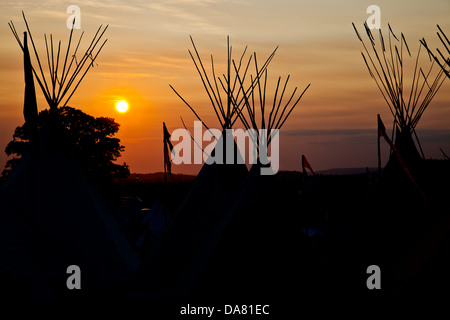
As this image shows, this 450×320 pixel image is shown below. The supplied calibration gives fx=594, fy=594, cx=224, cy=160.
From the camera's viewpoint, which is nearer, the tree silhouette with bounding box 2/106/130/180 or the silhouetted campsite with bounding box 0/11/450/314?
the silhouetted campsite with bounding box 0/11/450/314

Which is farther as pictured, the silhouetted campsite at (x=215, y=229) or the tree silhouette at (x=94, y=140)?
the tree silhouette at (x=94, y=140)

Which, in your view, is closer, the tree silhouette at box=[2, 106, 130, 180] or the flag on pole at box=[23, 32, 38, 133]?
the flag on pole at box=[23, 32, 38, 133]

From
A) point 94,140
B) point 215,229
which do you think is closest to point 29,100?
point 215,229

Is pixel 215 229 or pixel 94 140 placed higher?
pixel 94 140

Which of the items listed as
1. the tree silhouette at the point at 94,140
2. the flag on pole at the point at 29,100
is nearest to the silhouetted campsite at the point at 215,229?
the flag on pole at the point at 29,100

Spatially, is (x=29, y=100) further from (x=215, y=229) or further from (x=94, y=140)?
(x=94, y=140)

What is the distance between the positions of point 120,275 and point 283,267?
124 inches

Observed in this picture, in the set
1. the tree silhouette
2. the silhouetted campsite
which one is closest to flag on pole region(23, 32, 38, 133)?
the silhouetted campsite

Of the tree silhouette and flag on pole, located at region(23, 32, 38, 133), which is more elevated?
the tree silhouette

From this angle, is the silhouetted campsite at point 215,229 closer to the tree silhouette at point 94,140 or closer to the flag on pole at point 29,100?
the flag on pole at point 29,100

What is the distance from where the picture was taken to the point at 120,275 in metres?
8.66

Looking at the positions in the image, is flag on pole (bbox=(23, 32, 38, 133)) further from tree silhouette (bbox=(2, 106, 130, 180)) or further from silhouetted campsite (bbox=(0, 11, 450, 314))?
tree silhouette (bbox=(2, 106, 130, 180))

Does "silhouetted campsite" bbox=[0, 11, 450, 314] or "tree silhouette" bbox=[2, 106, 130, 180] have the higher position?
"tree silhouette" bbox=[2, 106, 130, 180]

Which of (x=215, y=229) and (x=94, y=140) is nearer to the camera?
(x=215, y=229)
